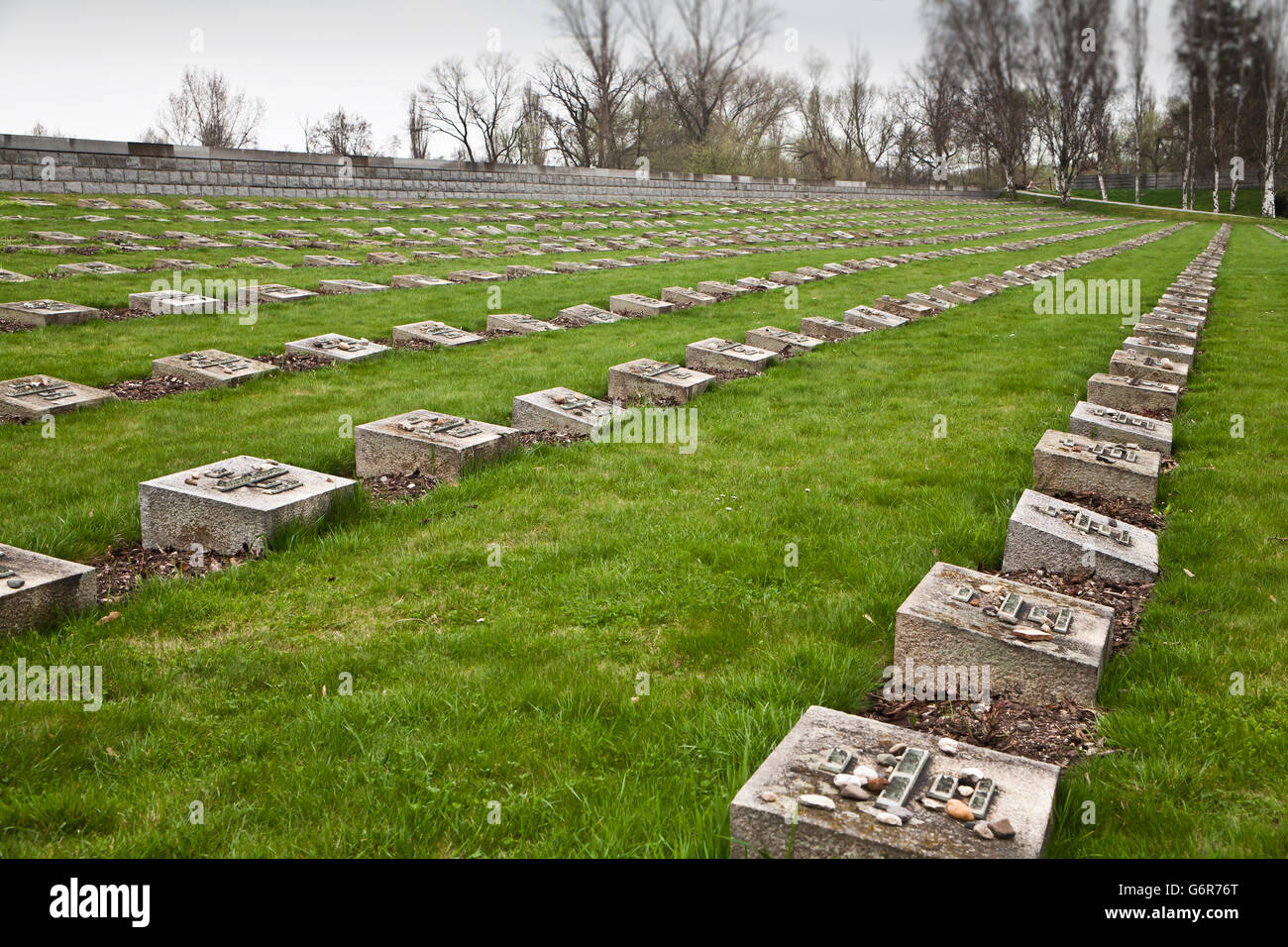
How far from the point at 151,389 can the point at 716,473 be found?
5175 millimetres

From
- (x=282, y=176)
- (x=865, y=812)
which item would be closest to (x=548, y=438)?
(x=865, y=812)

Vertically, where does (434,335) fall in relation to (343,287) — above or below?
below

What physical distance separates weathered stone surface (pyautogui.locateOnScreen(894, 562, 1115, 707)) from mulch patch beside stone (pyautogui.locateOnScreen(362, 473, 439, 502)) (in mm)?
3275

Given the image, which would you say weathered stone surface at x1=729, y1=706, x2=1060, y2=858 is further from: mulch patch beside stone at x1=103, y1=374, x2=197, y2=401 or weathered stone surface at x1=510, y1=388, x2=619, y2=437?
mulch patch beside stone at x1=103, y1=374, x2=197, y2=401

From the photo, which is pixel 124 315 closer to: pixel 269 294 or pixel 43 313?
pixel 43 313

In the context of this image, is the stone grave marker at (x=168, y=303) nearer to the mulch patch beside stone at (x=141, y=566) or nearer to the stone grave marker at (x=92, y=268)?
the stone grave marker at (x=92, y=268)

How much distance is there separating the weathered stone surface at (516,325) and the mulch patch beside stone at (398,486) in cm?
520

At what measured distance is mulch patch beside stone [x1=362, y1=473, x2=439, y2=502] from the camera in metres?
5.92

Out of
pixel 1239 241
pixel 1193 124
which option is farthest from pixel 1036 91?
pixel 1239 241

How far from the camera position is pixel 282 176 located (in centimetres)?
2662

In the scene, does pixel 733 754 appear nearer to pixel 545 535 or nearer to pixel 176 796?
pixel 176 796

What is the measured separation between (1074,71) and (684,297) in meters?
57.3

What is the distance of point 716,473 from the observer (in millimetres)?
6332

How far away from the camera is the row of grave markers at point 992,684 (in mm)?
2520
